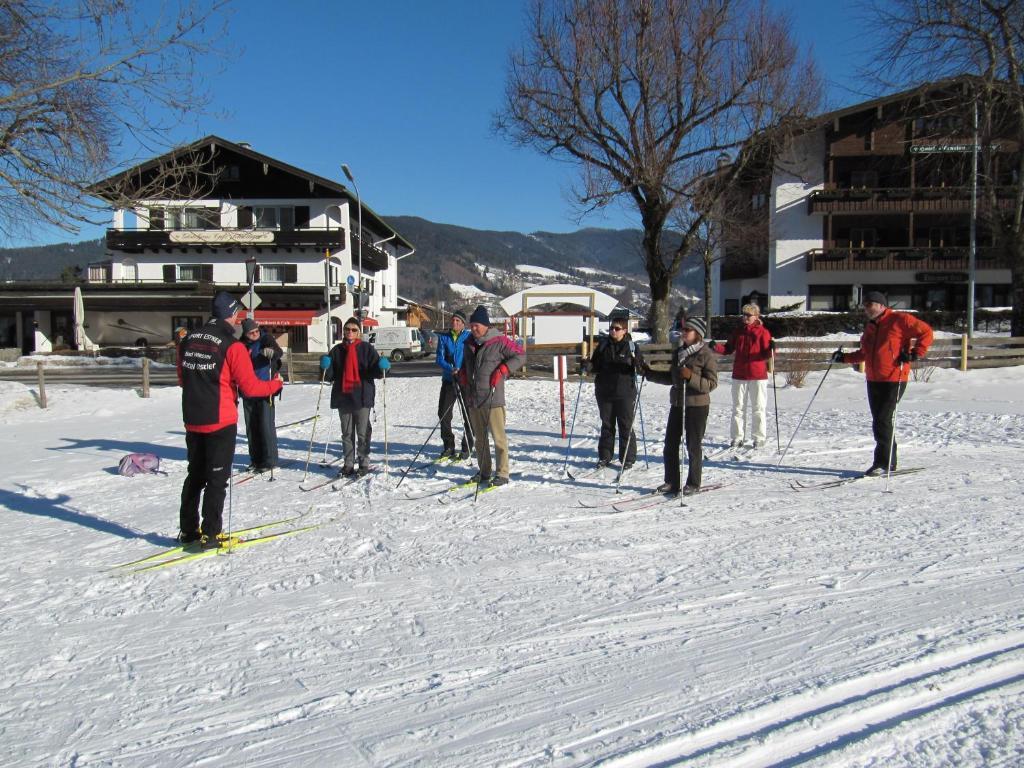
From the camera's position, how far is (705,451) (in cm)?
904

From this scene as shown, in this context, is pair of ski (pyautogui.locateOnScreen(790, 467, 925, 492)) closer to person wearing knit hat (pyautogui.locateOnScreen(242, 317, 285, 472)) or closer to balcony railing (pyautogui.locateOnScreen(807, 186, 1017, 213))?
person wearing knit hat (pyautogui.locateOnScreen(242, 317, 285, 472))

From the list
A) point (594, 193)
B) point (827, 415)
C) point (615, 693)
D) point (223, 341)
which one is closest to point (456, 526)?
point (223, 341)

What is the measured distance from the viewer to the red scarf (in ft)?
26.2

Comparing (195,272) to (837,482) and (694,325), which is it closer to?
(694,325)

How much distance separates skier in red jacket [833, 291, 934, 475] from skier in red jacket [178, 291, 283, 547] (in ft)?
18.9

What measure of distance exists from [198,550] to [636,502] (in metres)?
3.68

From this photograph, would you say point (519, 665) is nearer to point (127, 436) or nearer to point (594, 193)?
point (127, 436)

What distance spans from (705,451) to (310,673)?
648cm

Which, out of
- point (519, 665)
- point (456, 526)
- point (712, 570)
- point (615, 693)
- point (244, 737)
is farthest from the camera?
point (456, 526)

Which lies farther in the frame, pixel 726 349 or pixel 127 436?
pixel 127 436

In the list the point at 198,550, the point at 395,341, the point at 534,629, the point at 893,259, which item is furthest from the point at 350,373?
the point at 893,259

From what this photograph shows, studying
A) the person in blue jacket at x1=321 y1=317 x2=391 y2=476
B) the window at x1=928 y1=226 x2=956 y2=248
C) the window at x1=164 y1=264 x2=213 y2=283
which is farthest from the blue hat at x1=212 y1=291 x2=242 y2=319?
the window at x1=928 y1=226 x2=956 y2=248

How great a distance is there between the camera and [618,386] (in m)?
8.20

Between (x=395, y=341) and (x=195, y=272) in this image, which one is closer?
(x=395, y=341)
